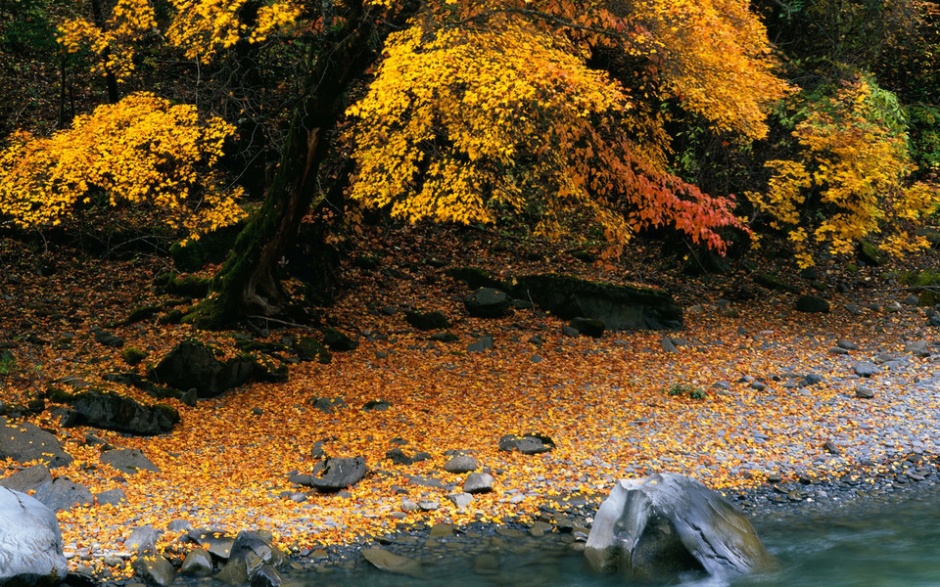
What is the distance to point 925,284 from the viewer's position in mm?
17969

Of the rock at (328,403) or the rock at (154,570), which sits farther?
the rock at (328,403)

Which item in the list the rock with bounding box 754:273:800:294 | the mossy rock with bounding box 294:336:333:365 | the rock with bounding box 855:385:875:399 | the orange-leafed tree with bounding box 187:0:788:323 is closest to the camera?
the orange-leafed tree with bounding box 187:0:788:323

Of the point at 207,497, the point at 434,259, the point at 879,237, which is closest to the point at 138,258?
the point at 434,259

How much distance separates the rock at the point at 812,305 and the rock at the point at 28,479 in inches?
540

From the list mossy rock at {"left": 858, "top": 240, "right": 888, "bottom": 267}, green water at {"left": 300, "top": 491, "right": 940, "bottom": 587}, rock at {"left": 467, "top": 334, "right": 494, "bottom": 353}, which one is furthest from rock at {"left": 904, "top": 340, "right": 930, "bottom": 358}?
rock at {"left": 467, "top": 334, "right": 494, "bottom": 353}

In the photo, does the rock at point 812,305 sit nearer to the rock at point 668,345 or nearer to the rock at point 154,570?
the rock at point 668,345

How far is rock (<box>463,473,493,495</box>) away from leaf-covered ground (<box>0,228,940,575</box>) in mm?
135

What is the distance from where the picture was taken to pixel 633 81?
1566 cm

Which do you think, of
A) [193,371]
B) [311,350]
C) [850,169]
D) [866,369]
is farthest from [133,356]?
[850,169]

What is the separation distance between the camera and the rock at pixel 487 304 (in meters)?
15.9

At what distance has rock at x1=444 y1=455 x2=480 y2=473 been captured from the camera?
9891mm

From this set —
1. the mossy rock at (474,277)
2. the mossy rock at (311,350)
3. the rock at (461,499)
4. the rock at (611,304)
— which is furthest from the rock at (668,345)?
the rock at (461,499)

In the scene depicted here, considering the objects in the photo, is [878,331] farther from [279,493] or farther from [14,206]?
[14,206]

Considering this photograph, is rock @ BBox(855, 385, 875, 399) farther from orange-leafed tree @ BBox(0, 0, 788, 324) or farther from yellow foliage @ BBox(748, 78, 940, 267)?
yellow foliage @ BBox(748, 78, 940, 267)
